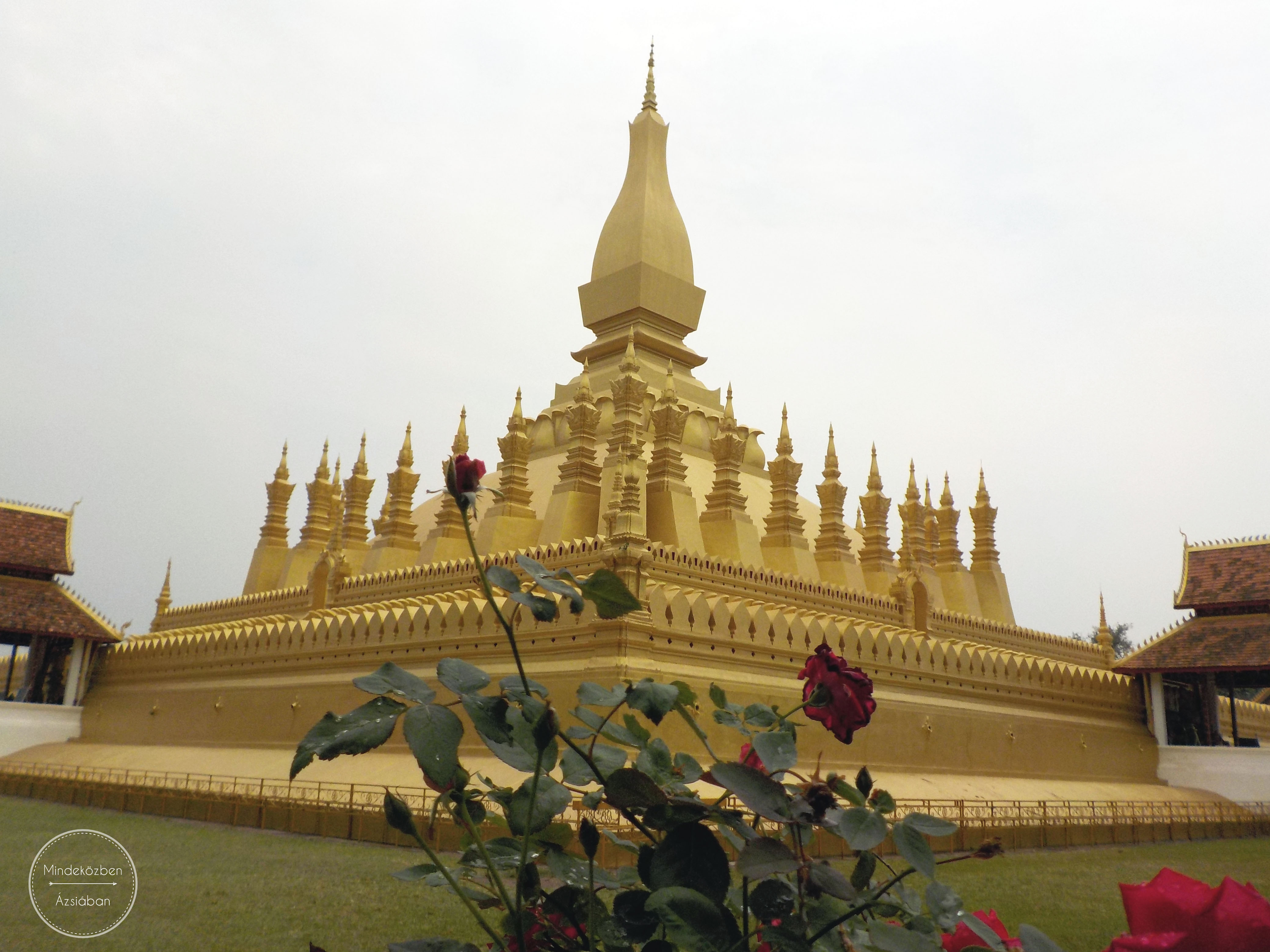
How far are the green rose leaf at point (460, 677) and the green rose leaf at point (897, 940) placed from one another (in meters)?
0.72

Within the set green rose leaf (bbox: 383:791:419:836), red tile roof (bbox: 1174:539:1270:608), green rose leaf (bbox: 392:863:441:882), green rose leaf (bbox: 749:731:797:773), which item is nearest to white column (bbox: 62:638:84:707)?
red tile roof (bbox: 1174:539:1270:608)

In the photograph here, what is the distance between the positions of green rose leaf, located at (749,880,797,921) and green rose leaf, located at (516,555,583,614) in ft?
1.79

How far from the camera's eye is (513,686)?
1804 mm

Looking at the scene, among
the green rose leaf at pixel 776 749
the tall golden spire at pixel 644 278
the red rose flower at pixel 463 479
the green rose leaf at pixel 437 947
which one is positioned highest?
the tall golden spire at pixel 644 278

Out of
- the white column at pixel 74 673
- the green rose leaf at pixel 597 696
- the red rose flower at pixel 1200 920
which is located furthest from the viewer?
the white column at pixel 74 673

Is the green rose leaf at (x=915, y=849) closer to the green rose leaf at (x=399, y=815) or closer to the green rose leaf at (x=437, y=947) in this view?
the green rose leaf at (x=437, y=947)

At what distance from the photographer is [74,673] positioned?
2070 cm

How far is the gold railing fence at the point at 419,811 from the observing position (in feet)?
35.0

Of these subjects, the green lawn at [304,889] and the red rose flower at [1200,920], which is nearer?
the red rose flower at [1200,920]

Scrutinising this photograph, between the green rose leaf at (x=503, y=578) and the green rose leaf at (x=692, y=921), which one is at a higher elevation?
the green rose leaf at (x=503, y=578)

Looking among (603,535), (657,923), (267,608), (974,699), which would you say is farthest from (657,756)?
(267,608)

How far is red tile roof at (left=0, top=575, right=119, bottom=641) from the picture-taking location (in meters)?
19.9

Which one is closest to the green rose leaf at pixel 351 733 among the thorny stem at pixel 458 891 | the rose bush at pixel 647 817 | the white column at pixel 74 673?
the rose bush at pixel 647 817
